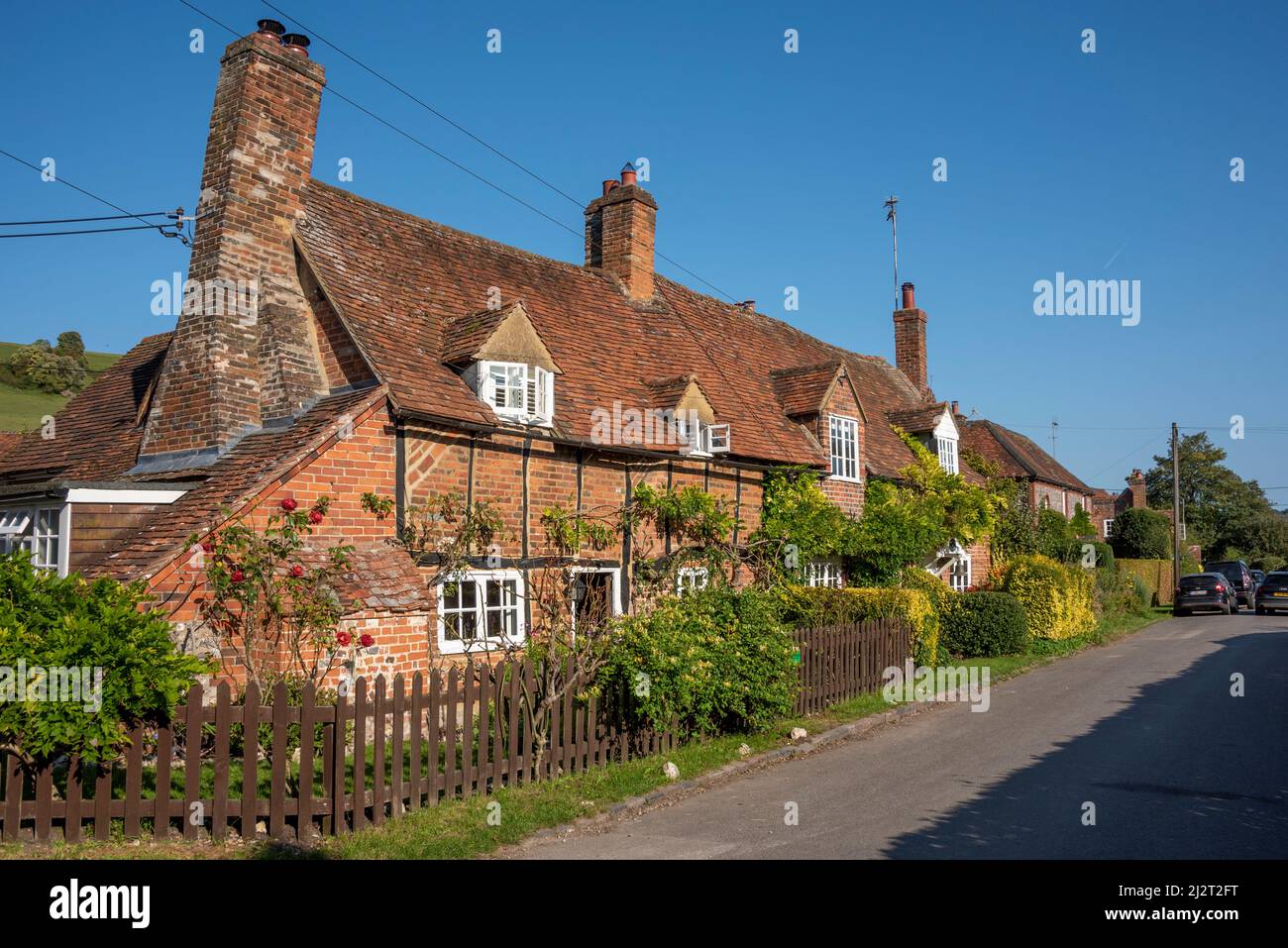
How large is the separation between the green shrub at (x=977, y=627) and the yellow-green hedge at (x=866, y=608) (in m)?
3.12

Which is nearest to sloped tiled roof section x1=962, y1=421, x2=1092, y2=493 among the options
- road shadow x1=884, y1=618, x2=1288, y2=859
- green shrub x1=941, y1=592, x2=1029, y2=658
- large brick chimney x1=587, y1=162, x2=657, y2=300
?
green shrub x1=941, y1=592, x2=1029, y2=658

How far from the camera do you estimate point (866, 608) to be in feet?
56.1

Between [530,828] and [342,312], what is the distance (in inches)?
311

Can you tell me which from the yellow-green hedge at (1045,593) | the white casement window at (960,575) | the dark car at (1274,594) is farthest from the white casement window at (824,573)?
the dark car at (1274,594)

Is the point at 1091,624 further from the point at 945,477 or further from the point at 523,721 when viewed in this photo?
the point at 523,721

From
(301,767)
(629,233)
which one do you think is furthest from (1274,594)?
(301,767)

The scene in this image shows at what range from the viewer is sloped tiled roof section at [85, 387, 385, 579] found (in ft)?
32.7

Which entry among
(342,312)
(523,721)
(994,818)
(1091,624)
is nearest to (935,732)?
(994,818)

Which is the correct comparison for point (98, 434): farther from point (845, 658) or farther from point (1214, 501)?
point (1214, 501)

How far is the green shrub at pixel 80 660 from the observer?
652 centimetres

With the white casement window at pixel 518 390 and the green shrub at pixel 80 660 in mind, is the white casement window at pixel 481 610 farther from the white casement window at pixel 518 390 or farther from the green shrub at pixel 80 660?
the green shrub at pixel 80 660

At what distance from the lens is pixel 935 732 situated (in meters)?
13.0

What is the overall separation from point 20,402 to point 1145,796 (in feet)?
232
